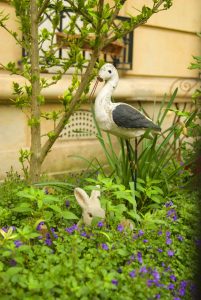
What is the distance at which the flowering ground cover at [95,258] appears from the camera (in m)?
2.60

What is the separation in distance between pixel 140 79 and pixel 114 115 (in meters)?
3.28

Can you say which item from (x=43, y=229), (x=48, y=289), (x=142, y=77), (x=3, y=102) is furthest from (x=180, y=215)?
(x=142, y=77)

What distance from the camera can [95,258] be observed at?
302 centimetres

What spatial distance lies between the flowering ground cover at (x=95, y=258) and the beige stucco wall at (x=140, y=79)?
Result: 2.02 m

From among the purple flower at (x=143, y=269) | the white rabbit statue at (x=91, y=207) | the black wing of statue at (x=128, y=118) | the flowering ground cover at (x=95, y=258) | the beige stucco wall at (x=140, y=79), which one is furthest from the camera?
the beige stucco wall at (x=140, y=79)

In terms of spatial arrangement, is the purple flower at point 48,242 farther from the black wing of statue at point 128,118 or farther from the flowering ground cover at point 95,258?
the black wing of statue at point 128,118

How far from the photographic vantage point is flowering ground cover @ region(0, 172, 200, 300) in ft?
8.52

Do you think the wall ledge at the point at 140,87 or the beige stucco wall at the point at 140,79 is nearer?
the beige stucco wall at the point at 140,79

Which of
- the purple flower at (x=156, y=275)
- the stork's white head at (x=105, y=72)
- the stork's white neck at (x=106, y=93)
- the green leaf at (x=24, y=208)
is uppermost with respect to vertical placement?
the stork's white head at (x=105, y=72)

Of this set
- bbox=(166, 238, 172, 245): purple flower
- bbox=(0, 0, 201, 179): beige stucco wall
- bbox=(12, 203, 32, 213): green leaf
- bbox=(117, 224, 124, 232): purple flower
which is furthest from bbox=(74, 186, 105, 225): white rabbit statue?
bbox=(0, 0, 201, 179): beige stucco wall

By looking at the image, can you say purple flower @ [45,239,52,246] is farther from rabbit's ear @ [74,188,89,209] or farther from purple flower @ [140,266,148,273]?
purple flower @ [140,266,148,273]

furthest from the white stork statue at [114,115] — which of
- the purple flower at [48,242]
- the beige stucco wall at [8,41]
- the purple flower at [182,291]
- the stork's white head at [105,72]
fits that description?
the beige stucco wall at [8,41]

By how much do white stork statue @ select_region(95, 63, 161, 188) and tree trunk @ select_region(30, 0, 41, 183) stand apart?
17.9 inches

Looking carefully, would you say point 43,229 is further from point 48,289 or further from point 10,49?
point 10,49
